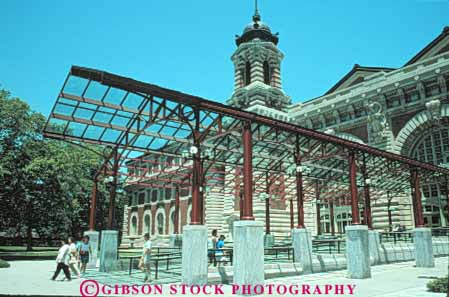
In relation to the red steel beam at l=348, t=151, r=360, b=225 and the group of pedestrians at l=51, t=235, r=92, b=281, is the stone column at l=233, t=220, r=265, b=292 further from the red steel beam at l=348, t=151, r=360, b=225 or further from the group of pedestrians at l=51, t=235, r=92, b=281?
the group of pedestrians at l=51, t=235, r=92, b=281

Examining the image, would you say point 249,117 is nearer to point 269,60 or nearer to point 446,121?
point 446,121

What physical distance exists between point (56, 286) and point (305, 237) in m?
9.77

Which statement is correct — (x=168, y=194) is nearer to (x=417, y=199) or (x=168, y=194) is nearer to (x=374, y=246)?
(x=374, y=246)

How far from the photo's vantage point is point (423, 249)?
19.5 meters

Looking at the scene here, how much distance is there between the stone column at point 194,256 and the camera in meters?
12.0

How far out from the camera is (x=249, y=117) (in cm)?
1330

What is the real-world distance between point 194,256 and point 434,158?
26338mm

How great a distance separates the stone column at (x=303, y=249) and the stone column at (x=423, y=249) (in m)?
6.88

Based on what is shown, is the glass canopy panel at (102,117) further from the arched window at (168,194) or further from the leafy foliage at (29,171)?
the arched window at (168,194)

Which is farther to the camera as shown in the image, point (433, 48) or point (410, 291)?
point (433, 48)

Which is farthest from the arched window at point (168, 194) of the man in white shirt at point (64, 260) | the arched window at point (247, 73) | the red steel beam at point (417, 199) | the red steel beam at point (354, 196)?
the red steel beam at point (354, 196)

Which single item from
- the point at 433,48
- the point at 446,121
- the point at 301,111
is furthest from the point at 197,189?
the point at 433,48

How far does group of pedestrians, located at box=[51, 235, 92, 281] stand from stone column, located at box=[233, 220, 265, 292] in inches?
283

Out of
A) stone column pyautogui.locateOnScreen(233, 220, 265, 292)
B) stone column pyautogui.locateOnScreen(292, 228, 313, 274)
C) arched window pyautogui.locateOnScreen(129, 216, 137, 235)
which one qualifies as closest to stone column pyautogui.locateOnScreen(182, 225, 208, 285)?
stone column pyautogui.locateOnScreen(233, 220, 265, 292)
